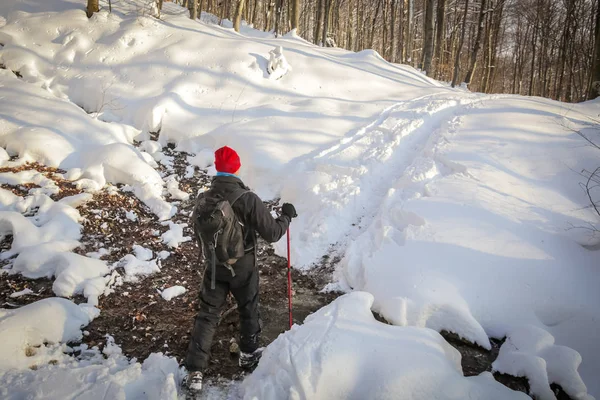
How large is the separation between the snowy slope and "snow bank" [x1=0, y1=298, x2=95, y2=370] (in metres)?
0.27

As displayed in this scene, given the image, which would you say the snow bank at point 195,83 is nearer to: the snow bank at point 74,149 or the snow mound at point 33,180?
the snow bank at point 74,149

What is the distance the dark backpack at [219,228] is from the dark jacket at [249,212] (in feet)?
0.15

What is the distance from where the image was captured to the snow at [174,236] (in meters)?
5.22

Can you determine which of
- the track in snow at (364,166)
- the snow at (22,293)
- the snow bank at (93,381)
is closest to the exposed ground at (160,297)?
the snow at (22,293)

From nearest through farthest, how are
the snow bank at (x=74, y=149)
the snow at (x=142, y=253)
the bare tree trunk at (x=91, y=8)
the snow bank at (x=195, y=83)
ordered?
the snow at (x=142, y=253) → the snow bank at (x=74, y=149) → the snow bank at (x=195, y=83) → the bare tree trunk at (x=91, y=8)

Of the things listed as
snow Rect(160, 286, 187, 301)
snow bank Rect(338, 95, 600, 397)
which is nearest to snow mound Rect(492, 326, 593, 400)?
snow bank Rect(338, 95, 600, 397)

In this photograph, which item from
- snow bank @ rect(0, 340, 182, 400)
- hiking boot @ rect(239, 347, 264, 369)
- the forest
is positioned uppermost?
the forest

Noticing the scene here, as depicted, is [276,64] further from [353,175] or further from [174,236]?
[174,236]

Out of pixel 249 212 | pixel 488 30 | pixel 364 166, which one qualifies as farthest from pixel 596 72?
pixel 249 212

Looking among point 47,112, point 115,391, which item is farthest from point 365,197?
point 47,112

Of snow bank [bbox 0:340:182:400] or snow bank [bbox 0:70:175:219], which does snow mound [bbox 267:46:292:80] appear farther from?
snow bank [bbox 0:340:182:400]

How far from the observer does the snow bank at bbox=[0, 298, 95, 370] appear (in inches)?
114

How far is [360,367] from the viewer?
2598 mm

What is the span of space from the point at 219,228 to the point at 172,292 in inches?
Answer: 73.4
